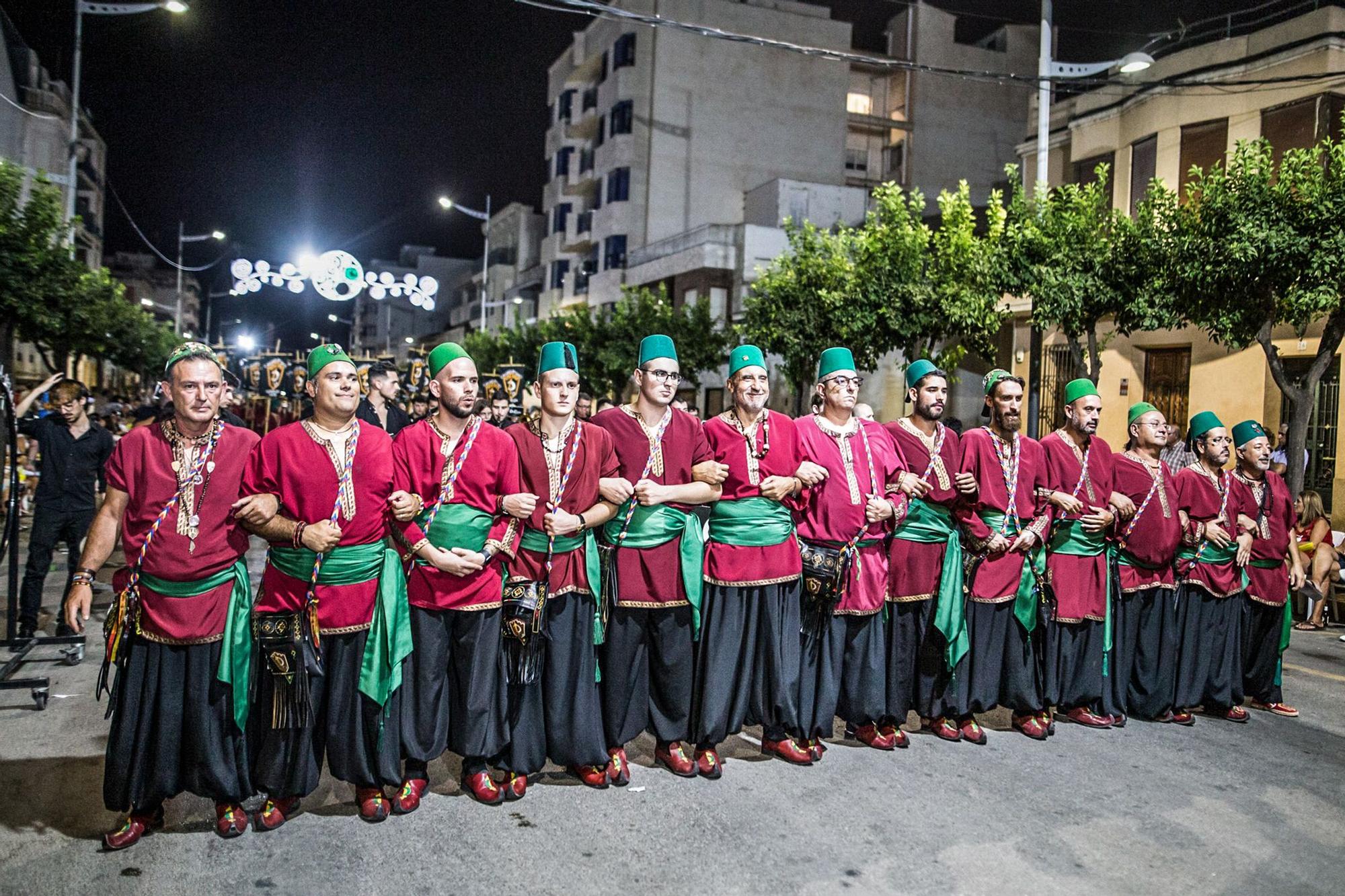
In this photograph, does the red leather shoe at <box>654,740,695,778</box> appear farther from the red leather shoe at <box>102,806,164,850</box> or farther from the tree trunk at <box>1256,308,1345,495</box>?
the tree trunk at <box>1256,308,1345,495</box>

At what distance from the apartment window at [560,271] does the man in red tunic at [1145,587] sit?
4321cm

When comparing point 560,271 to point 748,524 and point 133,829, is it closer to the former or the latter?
point 748,524

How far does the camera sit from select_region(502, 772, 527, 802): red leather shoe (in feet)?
14.5

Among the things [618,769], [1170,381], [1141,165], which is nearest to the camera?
[618,769]

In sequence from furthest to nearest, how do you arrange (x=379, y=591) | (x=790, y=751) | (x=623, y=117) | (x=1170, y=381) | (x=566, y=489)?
(x=623, y=117), (x=1170, y=381), (x=790, y=751), (x=566, y=489), (x=379, y=591)

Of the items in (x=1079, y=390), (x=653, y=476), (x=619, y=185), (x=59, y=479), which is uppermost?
(x=619, y=185)

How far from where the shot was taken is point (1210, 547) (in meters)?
6.18

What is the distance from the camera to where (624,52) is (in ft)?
135

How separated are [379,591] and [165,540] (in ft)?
2.99

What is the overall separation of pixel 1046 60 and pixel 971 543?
11.8 meters

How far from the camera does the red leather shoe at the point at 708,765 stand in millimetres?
4762

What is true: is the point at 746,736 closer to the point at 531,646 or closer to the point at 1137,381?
the point at 531,646

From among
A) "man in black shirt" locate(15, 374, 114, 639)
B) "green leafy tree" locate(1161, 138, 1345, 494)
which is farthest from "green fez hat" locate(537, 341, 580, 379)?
"green leafy tree" locate(1161, 138, 1345, 494)

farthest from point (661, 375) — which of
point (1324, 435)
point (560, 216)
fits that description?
point (560, 216)
